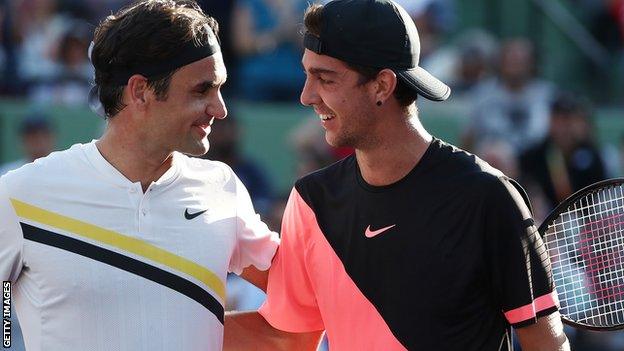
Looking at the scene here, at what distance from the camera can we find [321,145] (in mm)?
8398

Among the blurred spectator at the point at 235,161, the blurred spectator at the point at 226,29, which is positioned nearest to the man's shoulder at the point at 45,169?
the blurred spectator at the point at 235,161

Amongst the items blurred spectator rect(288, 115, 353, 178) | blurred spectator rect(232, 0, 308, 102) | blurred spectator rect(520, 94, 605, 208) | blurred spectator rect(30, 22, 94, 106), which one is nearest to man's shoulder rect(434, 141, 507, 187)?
blurred spectator rect(288, 115, 353, 178)

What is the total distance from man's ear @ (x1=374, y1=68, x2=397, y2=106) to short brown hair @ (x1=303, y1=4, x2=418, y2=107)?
15 millimetres

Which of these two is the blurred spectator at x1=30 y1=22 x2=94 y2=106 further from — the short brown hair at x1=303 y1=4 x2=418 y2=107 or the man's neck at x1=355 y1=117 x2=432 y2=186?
the man's neck at x1=355 y1=117 x2=432 y2=186

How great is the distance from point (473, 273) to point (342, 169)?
59 cm

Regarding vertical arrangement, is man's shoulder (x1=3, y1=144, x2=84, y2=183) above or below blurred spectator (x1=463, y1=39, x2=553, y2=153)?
above

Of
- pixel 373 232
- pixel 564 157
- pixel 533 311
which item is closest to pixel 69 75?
pixel 564 157

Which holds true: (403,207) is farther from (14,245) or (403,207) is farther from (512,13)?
(512,13)

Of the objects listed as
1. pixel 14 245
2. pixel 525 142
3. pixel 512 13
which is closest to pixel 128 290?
pixel 14 245

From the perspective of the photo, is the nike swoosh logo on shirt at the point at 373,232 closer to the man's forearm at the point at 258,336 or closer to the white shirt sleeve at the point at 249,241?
the white shirt sleeve at the point at 249,241

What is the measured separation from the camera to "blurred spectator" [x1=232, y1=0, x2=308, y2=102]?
955 centimetres

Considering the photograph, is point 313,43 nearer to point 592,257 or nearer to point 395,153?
point 395,153

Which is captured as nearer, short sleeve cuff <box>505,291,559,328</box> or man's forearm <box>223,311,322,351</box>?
short sleeve cuff <box>505,291,559,328</box>

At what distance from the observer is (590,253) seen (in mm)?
3914
